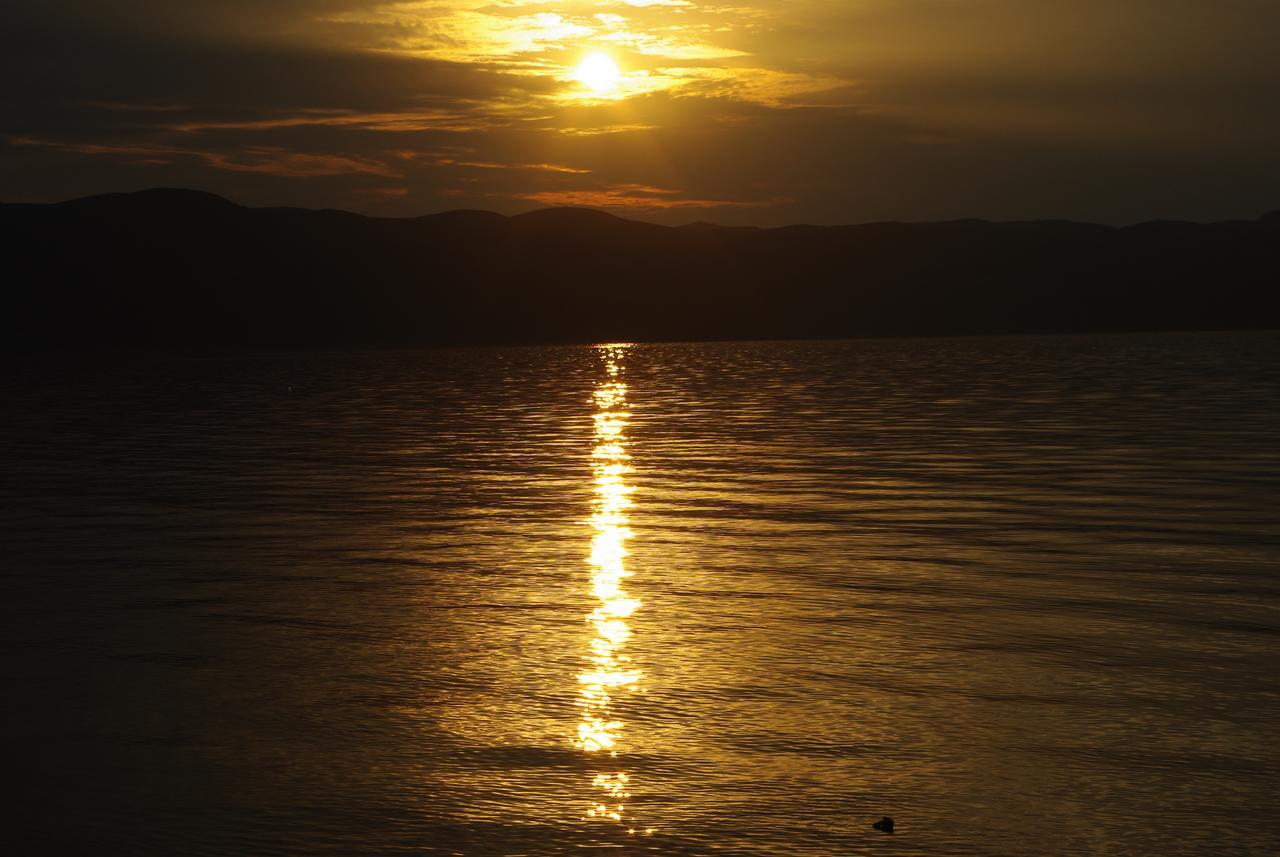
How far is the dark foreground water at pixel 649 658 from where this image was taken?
7430mm

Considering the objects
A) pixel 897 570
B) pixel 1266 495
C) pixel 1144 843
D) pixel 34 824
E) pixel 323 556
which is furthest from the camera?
pixel 1266 495

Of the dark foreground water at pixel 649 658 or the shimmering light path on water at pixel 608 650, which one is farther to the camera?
the shimmering light path on water at pixel 608 650

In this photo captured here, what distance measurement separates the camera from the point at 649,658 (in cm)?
1069

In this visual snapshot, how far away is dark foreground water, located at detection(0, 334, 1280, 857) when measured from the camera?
743 cm

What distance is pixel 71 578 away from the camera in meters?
14.7

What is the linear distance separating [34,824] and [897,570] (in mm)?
9013

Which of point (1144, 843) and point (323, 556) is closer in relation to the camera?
point (1144, 843)

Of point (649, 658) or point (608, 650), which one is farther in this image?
point (608, 650)

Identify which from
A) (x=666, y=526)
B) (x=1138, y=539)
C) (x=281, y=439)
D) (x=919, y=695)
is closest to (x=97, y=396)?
(x=281, y=439)

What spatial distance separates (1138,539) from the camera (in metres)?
16.4

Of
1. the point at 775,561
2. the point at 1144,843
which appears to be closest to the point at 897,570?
the point at 775,561

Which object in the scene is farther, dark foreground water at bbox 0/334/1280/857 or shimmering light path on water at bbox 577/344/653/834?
shimmering light path on water at bbox 577/344/653/834

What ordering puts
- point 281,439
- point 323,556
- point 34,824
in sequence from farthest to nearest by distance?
point 281,439 < point 323,556 < point 34,824

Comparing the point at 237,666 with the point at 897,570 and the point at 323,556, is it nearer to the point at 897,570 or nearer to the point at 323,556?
the point at 323,556
